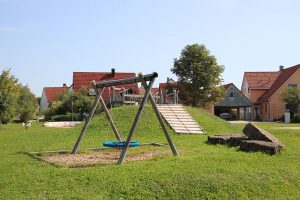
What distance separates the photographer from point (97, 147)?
16.5 metres

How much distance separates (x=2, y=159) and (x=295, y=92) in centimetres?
4468

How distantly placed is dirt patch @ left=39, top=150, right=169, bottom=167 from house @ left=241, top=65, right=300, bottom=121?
148ft

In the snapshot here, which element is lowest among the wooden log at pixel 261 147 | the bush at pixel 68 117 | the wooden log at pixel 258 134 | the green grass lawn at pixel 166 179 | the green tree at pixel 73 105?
the green grass lawn at pixel 166 179

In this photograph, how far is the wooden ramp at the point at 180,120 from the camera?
23.0m

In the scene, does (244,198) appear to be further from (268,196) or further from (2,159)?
(2,159)

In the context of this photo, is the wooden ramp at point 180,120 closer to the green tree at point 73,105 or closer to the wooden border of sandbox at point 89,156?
the wooden border of sandbox at point 89,156

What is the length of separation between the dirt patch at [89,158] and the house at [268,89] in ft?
148

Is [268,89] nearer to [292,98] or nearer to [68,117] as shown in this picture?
[292,98]

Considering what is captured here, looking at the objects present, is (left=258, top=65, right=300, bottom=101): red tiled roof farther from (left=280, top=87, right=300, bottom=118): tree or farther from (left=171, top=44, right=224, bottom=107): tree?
(left=171, top=44, right=224, bottom=107): tree

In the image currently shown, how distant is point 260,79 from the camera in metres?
65.6

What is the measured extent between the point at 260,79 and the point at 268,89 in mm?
2538

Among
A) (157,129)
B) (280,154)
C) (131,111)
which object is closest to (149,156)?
(280,154)

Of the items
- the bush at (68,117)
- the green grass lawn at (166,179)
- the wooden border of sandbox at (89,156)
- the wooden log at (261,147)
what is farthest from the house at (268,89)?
the green grass lawn at (166,179)

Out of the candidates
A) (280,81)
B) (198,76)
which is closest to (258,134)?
(198,76)
